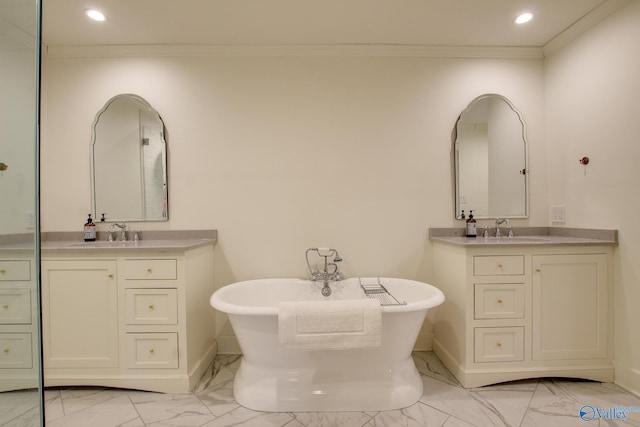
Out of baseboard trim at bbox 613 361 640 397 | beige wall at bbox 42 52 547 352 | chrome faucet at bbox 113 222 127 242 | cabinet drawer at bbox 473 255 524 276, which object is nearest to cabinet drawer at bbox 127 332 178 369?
beige wall at bbox 42 52 547 352

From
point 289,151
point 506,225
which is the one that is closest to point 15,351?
point 289,151

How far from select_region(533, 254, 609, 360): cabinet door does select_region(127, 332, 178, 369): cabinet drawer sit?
221 centimetres

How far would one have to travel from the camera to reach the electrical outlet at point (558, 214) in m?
2.12

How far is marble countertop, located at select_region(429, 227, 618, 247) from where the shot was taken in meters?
1.73

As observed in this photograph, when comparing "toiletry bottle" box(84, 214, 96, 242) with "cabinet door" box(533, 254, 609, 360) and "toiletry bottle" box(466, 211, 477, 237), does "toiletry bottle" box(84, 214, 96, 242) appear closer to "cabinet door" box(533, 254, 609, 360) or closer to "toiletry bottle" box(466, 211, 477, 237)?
"toiletry bottle" box(466, 211, 477, 237)

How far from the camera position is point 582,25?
1.92m

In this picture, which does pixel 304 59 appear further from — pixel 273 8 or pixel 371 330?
pixel 371 330

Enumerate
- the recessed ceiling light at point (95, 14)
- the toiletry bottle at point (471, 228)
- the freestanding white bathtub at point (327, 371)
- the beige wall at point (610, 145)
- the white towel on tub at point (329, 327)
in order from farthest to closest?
the toiletry bottle at point (471, 228) < the recessed ceiling light at point (95, 14) < the beige wall at point (610, 145) < the freestanding white bathtub at point (327, 371) < the white towel on tub at point (329, 327)

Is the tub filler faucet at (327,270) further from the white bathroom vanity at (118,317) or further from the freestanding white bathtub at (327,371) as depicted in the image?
the white bathroom vanity at (118,317)

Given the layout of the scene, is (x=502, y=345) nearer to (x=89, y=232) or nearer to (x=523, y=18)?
(x=523, y=18)

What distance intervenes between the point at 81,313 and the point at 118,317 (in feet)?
0.75

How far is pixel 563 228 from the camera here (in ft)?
6.91

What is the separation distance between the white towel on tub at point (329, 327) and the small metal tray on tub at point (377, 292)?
465mm

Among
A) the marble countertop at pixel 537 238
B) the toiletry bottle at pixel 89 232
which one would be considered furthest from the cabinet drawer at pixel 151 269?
the marble countertop at pixel 537 238
